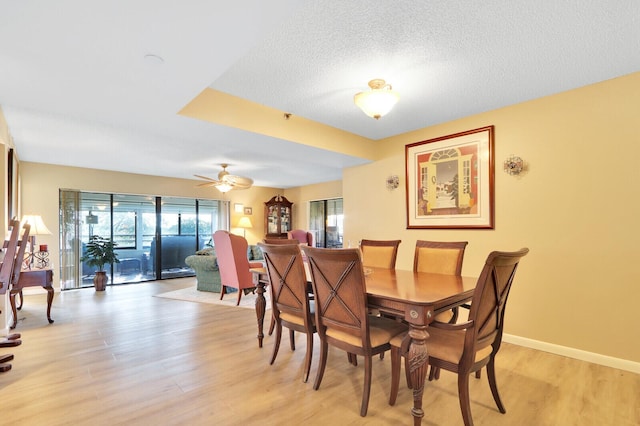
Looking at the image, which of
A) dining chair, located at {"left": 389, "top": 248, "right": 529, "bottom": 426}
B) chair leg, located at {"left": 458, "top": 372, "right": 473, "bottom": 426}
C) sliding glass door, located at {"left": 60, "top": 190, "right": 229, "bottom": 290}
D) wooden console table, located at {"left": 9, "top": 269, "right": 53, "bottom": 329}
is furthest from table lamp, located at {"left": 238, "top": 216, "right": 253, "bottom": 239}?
chair leg, located at {"left": 458, "top": 372, "right": 473, "bottom": 426}

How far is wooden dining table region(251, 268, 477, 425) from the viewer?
5.57 ft

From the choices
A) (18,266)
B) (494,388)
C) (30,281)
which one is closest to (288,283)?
(494,388)

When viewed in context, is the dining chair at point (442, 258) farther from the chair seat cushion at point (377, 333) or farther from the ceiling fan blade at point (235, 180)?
the ceiling fan blade at point (235, 180)

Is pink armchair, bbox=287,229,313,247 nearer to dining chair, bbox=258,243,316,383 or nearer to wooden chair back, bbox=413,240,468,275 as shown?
wooden chair back, bbox=413,240,468,275

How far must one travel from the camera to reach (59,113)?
2945 millimetres

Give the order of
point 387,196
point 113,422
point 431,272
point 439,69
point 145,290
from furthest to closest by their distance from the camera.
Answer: point 145,290
point 387,196
point 431,272
point 439,69
point 113,422

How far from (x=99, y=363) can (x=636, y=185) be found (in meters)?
4.62

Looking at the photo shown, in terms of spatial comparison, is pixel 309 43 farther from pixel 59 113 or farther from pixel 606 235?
pixel 606 235

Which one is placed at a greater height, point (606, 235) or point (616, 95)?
point (616, 95)

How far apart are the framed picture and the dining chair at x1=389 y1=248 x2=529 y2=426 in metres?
1.73

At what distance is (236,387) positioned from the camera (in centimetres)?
223

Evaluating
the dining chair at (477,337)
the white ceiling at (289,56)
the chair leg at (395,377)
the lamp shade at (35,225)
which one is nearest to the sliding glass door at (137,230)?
the lamp shade at (35,225)

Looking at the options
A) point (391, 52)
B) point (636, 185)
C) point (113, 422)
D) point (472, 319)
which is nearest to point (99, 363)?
point (113, 422)

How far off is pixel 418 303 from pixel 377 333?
1.67 ft
